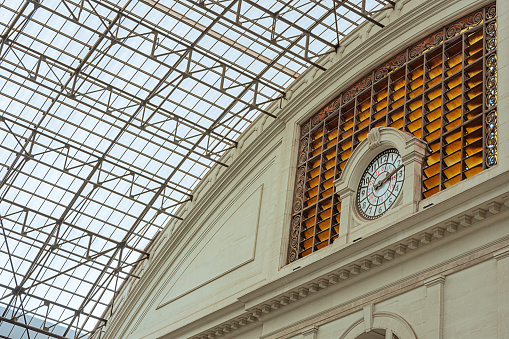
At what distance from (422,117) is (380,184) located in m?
2.79

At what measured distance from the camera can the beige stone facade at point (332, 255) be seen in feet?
82.8

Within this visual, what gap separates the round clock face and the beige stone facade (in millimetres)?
581

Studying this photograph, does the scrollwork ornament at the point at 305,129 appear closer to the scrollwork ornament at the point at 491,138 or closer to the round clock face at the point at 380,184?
the round clock face at the point at 380,184

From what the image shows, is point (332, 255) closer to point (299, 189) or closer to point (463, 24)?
point (299, 189)

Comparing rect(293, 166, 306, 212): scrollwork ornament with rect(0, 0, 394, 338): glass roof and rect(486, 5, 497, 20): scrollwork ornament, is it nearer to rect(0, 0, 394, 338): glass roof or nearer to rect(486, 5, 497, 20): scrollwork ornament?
rect(0, 0, 394, 338): glass roof

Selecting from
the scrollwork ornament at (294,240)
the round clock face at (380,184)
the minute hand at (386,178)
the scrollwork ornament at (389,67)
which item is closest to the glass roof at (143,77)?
the scrollwork ornament at (389,67)

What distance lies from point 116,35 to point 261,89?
8.34m

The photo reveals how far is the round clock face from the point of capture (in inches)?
1175

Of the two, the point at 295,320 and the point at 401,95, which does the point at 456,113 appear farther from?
the point at 295,320

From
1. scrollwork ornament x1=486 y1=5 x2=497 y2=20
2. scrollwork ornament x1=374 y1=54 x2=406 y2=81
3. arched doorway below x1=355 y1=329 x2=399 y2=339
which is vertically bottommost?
arched doorway below x1=355 y1=329 x2=399 y2=339

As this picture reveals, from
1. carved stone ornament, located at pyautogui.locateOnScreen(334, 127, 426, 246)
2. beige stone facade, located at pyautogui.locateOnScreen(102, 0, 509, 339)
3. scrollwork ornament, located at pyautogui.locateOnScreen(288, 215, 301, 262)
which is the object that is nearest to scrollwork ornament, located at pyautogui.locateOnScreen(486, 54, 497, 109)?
beige stone facade, located at pyautogui.locateOnScreen(102, 0, 509, 339)

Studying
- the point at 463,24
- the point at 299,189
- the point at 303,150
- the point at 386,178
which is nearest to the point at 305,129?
the point at 303,150

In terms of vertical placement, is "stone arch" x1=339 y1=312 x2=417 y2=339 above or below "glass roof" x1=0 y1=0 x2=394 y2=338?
below

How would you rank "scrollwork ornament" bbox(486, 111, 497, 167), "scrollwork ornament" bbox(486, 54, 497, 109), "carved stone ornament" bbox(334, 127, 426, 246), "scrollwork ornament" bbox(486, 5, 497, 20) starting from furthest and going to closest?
"scrollwork ornament" bbox(486, 5, 497, 20), "carved stone ornament" bbox(334, 127, 426, 246), "scrollwork ornament" bbox(486, 54, 497, 109), "scrollwork ornament" bbox(486, 111, 497, 167)
